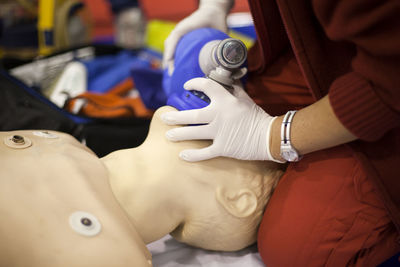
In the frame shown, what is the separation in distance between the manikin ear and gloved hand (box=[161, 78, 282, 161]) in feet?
0.30

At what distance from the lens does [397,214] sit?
737 millimetres

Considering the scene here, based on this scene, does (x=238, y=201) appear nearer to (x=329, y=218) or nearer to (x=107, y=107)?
(x=329, y=218)

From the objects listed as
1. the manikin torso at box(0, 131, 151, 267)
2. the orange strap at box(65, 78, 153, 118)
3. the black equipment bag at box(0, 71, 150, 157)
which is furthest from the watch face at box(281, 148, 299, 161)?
the orange strap at box(65, 78, 153, 118)

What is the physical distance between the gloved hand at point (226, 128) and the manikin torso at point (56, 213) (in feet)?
0.71

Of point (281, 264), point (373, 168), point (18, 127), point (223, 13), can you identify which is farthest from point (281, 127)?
point (18, 127)

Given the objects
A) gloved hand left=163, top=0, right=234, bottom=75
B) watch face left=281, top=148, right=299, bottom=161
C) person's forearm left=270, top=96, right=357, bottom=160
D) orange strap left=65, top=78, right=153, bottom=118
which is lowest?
orange strap left=65, top=78, right=153, bottom=118

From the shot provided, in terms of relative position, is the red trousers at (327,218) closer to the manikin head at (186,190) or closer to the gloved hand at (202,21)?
the manikin head at (186,190)

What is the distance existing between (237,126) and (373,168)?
295 millimetres

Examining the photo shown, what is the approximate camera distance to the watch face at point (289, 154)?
74cm

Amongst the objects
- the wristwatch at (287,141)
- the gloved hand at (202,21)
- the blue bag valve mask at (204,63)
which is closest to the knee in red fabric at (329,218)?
the wristwatch at (287,141)

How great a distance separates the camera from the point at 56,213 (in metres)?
0.63

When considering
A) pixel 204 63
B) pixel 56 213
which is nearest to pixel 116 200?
pixel 56 213

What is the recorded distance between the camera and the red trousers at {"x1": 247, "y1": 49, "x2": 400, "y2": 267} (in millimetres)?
766

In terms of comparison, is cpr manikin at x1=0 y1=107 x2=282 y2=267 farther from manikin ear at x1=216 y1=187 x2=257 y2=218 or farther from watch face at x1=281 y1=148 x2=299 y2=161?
watch face at x1=281 y1=148 x2=299 y2=161
